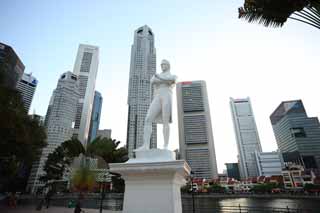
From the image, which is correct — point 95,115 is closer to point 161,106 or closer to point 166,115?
point 161,106

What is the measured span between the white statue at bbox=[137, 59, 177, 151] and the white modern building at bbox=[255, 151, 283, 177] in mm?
112093

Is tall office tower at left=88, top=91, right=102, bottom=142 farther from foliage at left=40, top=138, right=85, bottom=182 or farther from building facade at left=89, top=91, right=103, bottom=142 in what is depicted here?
foliage at left=40, top=138, right=85, bottom=182

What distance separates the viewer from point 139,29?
Answer: 3915 inches

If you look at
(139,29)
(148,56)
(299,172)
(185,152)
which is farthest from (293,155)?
(139,29)

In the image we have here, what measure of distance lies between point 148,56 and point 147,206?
9095 centimetres

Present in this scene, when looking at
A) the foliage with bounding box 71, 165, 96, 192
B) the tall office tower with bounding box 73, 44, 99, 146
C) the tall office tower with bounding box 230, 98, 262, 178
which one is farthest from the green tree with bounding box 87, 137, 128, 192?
the tall office tower with bounding box 230, 98, 262, 178

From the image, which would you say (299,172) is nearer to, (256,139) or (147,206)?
(256,139)

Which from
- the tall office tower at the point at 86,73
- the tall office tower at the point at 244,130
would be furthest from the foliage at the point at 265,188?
the tall office tower at the point at 86,73

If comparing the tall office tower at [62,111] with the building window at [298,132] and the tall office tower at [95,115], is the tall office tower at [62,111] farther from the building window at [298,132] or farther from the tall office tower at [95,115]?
the building window at [298,132]

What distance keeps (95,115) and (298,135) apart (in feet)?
447

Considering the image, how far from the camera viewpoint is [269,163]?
96.4 m

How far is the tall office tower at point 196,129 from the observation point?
100 m

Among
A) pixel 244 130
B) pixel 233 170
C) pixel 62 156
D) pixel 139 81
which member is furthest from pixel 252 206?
pixel 233 170

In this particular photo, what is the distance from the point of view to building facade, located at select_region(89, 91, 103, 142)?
131 meters
